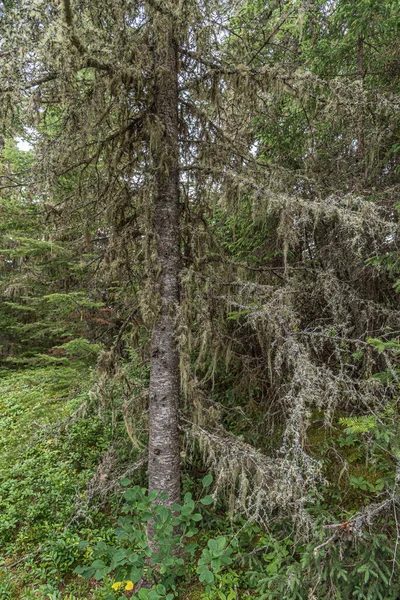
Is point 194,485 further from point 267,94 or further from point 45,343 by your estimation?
point 45,343

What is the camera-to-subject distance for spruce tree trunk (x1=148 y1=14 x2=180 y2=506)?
3.44 metres

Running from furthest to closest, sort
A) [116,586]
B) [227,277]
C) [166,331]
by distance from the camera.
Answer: [227,277]
[166,331]
[116,586]

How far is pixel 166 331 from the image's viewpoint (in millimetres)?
3455

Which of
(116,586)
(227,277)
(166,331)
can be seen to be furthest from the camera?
(227,277)

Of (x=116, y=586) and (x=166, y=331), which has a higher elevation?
(x=166, y=331)

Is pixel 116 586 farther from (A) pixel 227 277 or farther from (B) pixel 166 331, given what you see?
(A) pixel 227 277

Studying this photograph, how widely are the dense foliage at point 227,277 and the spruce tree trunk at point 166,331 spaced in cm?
3

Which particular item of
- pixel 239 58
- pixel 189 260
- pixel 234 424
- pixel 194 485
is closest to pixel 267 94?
pixel 239 58

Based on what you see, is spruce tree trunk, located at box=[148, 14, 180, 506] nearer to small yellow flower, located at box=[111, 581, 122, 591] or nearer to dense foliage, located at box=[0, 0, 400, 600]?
dense foliage, located at box=[0, 0, 400, 600]

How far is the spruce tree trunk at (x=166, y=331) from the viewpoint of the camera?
344cm

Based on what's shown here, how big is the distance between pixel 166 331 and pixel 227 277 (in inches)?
37.2

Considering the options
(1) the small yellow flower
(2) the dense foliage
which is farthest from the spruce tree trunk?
(1) the small yellow flower

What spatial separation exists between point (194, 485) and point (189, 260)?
112 inches

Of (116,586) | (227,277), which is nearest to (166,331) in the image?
(227,277)
